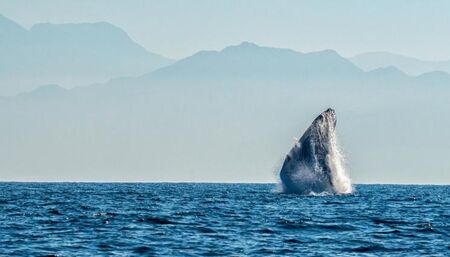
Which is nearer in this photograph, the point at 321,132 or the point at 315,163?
the point at 315,163

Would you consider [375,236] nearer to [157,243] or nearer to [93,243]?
[157,243]

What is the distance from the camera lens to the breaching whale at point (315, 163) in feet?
316

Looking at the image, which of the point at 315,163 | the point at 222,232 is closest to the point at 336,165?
the point at 315,163

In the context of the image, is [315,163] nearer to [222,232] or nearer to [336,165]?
[336,165]

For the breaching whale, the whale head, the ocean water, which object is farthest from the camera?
the whale head

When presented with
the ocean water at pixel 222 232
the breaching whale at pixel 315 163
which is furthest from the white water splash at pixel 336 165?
the ocean water at pixel 222 232

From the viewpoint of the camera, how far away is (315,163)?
9606cm

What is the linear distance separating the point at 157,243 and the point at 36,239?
20.3 ft

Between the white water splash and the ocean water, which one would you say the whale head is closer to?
the white water splash

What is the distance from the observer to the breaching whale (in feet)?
316

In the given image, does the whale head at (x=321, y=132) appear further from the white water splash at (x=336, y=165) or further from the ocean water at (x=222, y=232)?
the ocean water at (x=222, y=232)

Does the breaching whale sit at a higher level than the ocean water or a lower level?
higher

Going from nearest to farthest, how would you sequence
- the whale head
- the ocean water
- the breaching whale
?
the ocean water → the breaching whale → the whale head

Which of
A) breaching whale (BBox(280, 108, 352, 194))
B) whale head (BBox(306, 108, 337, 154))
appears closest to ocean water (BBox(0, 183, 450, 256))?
breaching whale (BBox(280, 108, 352, 194))
